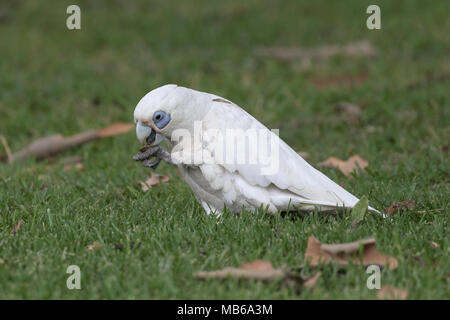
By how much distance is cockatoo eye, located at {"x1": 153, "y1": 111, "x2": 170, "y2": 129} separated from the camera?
10.9ft

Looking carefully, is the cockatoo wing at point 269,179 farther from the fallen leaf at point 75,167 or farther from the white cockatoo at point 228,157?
the fallen leaf at point 75,167

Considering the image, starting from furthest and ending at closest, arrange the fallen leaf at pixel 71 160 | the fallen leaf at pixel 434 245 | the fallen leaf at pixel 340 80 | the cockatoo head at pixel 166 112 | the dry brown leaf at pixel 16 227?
the fallen leaf at pixel 340 80 → the fallen leaf at pixel 71 160 → the dry brown leaf at pixel 16 227 → the cockatoo head at pixel 166 112 → the fallen leaf at pixel 434 245

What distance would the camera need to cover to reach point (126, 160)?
Answer: 5.25 m

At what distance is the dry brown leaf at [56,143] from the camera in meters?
5.51

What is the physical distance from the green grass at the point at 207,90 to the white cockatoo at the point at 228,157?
0.12m

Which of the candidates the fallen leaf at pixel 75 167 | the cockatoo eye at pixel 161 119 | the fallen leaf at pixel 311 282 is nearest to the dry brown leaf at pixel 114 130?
the fallen leaf at pixel 75 167

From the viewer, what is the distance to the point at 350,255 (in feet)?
9.82

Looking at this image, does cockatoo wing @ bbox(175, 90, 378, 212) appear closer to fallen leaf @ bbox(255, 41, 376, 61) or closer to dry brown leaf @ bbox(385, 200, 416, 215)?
dry brown leaf @ bbox(385, 200, 416, 215)

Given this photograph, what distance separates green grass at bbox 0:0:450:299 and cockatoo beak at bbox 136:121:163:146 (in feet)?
1.42

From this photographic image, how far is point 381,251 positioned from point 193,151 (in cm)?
109
